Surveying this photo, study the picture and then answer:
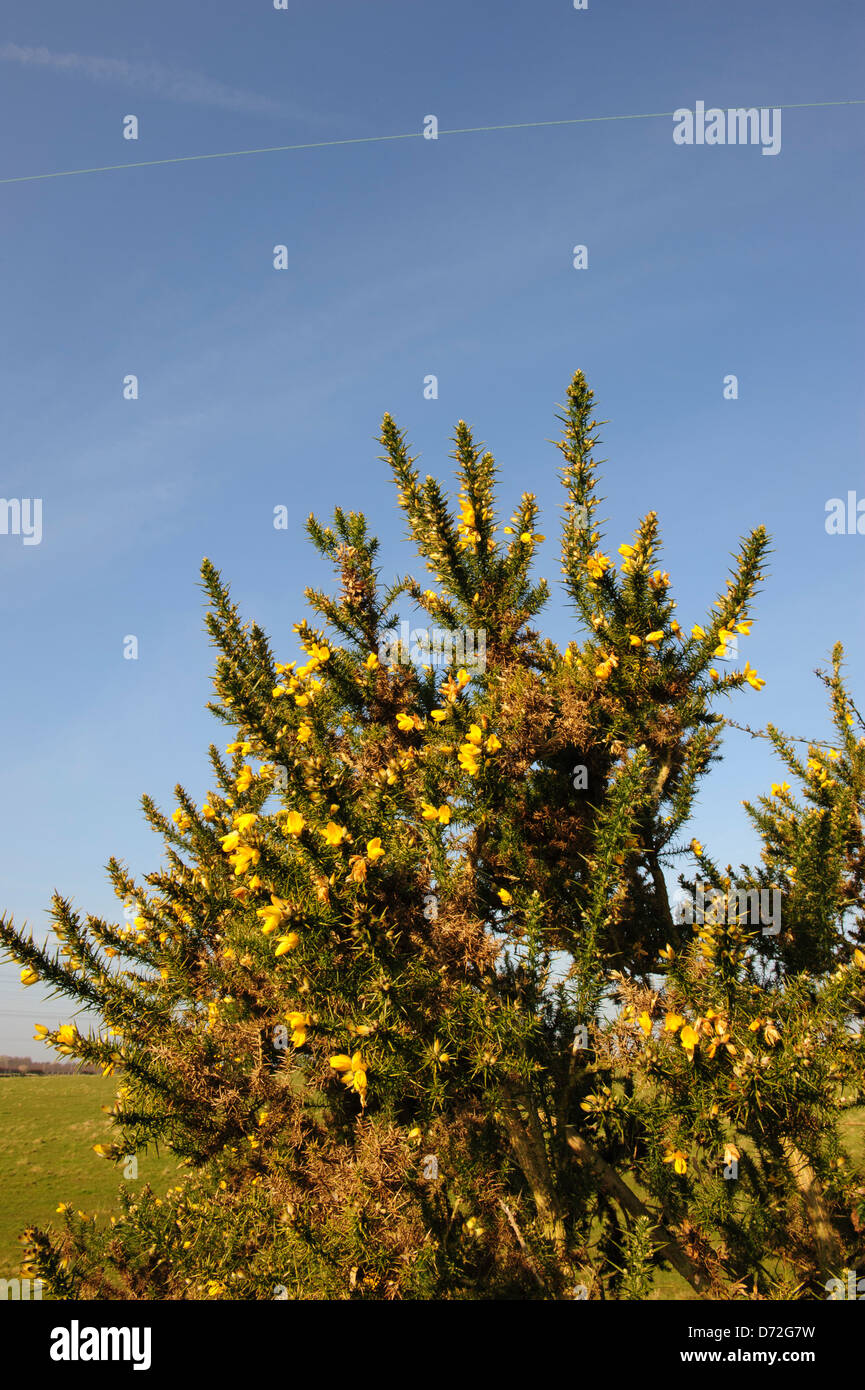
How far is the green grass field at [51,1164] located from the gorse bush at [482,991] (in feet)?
24.5

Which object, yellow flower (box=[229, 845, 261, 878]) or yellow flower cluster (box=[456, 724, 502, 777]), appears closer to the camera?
yellow flower (box=[229, 845, 261, 878])

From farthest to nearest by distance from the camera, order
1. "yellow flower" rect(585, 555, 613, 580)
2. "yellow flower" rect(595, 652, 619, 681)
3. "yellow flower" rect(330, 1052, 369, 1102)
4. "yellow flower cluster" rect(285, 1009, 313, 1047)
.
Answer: "yellow flower" rect(585, 555, 613, 580), "yellow flower" rect(595, 652, 619, 681), "yellow flower cluster" rect(285, 1009, 313, 1047), "yellow flower" rect(330, 1052, 369, 1102)

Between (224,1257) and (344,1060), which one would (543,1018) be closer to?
(344,1060)

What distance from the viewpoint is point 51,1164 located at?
13.9 metres

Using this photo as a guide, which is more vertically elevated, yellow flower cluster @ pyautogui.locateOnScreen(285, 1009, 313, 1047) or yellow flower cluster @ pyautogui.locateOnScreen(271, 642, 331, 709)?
yellow flower cluster @ pyautogui.locateOnScreen(271, 642, 331, 709)

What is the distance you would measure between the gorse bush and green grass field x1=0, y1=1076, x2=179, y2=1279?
748 centimetres

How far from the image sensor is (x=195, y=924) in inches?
187

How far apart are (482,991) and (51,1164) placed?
16.0 meters

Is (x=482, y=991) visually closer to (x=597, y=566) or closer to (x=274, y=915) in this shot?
(x=274, y=915)

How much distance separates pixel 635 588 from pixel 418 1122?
293 centimetres

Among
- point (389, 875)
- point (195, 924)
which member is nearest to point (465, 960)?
point (389, 875)

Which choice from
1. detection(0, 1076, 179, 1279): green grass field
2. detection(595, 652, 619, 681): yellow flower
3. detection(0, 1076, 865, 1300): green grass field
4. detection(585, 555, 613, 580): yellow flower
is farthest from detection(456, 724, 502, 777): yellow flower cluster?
detection(0, 1076, 179, 1279): green grass field

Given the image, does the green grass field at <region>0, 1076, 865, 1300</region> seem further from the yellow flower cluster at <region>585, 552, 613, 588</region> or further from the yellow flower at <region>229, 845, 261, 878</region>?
the yellow flower at <region>229, 845, 261, 878</region>

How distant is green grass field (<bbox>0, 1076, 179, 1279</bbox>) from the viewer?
1127 centimetres
